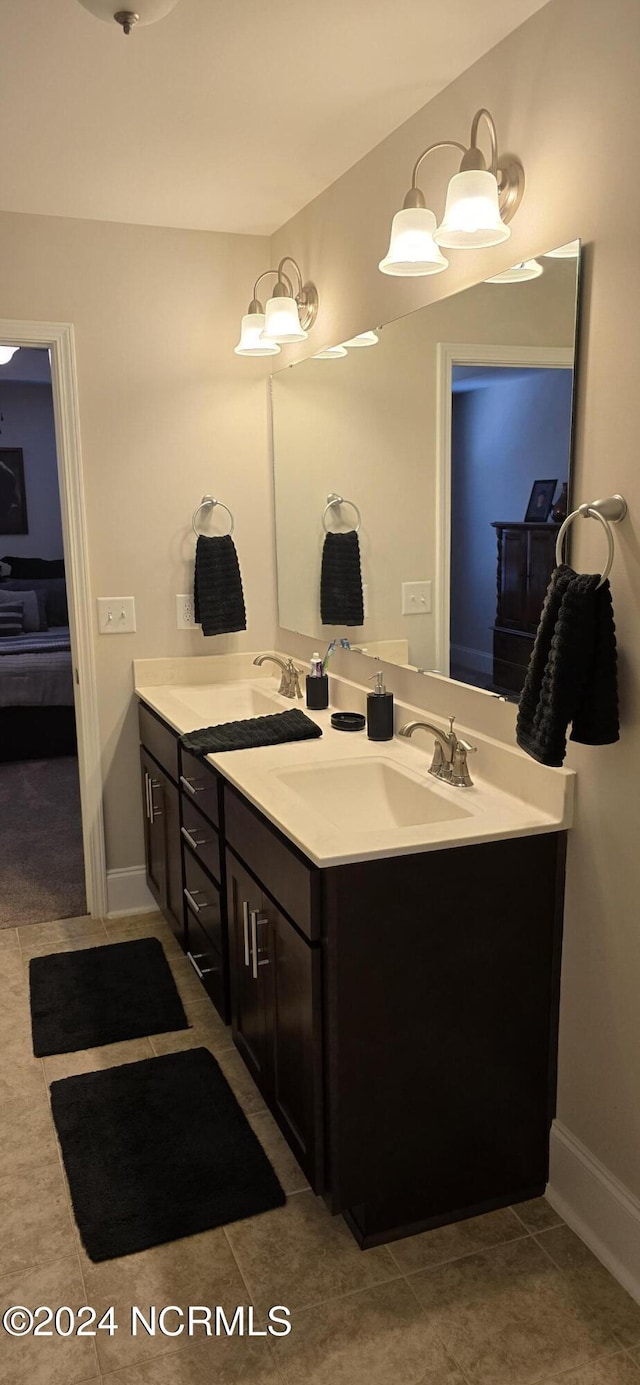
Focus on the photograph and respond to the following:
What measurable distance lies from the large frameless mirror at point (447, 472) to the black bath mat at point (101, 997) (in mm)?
1163

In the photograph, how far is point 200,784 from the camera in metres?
2.55

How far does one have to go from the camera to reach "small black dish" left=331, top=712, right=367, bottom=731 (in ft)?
8.73

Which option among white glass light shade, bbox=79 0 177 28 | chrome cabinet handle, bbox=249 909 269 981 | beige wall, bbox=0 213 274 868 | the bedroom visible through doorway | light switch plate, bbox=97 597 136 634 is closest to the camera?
white glass light shade, bbox=79 0 177 28

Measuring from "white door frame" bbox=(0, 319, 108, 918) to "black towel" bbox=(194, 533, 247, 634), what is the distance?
37 cm

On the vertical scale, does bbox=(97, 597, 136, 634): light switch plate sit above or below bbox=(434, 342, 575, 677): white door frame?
below

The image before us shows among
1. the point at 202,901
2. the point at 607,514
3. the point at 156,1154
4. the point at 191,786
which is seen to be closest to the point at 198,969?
the point at 202,901

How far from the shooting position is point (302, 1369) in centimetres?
165

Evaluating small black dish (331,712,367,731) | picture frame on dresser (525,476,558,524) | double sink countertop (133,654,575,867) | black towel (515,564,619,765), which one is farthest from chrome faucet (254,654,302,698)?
black towel (515,564,619,765)

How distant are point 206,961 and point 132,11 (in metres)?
2.15

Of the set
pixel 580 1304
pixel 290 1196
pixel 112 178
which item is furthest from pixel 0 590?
pixel 580 1304

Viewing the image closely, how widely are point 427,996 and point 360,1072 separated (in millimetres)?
184

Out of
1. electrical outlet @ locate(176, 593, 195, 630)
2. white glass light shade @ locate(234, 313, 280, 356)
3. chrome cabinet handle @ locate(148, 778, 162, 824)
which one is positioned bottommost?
chrome cabinet handle @ locate(148, 778, 162, 824)

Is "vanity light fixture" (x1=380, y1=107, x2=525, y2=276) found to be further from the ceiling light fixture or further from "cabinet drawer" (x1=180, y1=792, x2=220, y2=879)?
"cabinet drawer" (x1=180, y1=792, x2=220, y2=879)

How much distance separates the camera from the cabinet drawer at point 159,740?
113 inches
